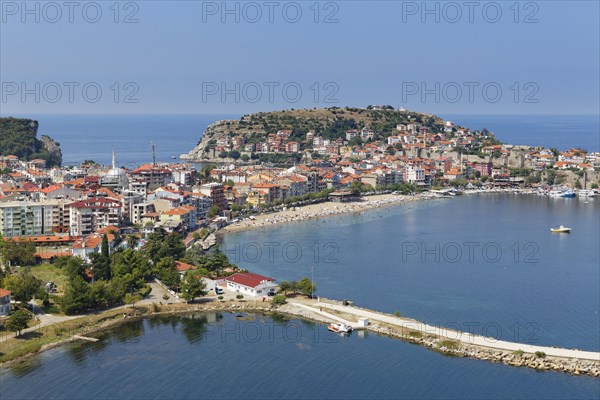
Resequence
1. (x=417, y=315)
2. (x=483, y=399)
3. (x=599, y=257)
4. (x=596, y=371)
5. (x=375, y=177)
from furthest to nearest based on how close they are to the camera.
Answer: (x=375, y=177) < (x=599, y=257) < (x=417, y=315) < (x=596, y=371) < (x=483, y=399)

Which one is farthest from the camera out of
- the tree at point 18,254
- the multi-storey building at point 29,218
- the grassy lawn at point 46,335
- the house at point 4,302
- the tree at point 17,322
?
the multi-storey building at point 29,218

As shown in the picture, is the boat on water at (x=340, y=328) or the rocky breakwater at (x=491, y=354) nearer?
the rocky breakwater at (x=491, y=354)

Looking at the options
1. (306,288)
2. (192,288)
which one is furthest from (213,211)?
(192,288)

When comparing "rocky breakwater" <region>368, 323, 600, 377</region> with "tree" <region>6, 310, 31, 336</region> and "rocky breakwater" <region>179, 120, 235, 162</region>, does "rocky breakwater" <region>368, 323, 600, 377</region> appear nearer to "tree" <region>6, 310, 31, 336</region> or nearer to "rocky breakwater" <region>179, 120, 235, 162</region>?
"tree" <region>6, 310, 31, 336</region>

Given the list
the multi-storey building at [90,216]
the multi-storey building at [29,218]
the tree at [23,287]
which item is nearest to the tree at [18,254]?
the tree at [23,287]

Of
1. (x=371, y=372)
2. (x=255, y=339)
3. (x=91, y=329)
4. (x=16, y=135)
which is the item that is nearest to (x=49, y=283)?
(x=91, y=329)

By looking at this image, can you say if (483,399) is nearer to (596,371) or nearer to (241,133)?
(596,371)

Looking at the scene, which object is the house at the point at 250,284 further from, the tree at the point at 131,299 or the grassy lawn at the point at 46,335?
the grassy lawn at the point at 46,335

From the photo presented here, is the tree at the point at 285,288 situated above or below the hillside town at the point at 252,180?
below
